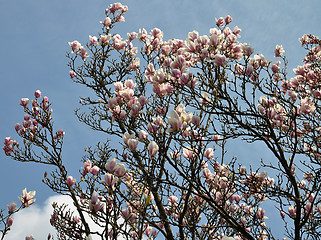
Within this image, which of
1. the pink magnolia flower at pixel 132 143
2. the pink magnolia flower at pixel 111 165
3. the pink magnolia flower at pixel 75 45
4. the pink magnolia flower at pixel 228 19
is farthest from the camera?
the pink magnolia flower at pixel 75 45

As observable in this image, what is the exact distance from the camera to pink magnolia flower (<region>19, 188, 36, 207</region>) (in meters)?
4.25

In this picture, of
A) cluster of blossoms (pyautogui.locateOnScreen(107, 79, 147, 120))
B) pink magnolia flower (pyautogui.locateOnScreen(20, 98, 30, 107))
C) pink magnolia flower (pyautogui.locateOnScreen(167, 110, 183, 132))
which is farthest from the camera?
pink magnolia flower (pyautogui.locateOnScreen(20, 98, 30, 107))

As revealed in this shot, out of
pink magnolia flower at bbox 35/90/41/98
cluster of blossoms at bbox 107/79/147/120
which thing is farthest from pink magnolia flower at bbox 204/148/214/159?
pink magnolia flower at bbox 35/90/41/98

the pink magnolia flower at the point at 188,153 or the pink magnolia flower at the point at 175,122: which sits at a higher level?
the pink magnolia flower at the point at 188,153

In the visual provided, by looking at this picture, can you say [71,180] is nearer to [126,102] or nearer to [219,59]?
[126,102]

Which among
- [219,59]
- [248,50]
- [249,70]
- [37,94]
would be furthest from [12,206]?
[248,50]

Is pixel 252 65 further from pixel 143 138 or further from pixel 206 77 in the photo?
pixel 143 138

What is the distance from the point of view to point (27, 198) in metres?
4.29

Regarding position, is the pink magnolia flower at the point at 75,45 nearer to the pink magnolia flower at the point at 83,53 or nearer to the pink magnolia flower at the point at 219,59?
the pink magnolia flower at the point at 83,53

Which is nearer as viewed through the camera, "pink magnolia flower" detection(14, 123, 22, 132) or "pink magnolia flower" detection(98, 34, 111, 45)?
"pink magnolia flower" detection(98, 34, 111, 45)

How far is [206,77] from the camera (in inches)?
141

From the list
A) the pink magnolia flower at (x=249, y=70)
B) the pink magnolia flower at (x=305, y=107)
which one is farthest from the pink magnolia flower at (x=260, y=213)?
the pink magnolia flower at (x=249, y=70)

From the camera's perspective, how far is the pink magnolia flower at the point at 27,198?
425 cm

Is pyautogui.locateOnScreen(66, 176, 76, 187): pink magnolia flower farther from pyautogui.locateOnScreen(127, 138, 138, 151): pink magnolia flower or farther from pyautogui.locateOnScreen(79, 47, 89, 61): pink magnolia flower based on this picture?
pyautogui.locateOnScreen(79, 47, 89, 61): pink magnolia flower
